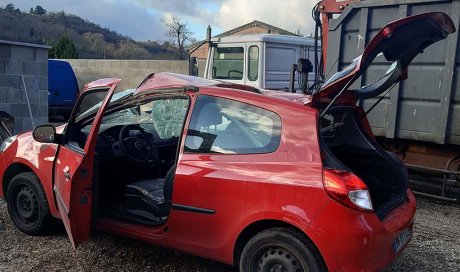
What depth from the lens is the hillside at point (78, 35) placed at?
112 ft

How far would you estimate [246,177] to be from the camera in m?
→ 3.12

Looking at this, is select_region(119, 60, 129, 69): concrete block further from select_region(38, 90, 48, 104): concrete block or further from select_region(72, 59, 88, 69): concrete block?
select_region(38, 90, 48, 104): concrete block

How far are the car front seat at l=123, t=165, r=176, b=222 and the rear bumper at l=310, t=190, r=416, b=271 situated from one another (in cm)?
129

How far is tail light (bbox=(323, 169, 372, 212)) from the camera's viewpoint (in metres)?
2.81

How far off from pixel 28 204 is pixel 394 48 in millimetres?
3572

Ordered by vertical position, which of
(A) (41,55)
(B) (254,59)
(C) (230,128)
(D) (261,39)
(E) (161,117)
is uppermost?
(D) (261,39)

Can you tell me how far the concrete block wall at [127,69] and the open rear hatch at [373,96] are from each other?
9.33m

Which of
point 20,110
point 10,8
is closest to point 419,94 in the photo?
point 20,110

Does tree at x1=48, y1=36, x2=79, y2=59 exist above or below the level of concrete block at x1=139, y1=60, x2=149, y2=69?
above

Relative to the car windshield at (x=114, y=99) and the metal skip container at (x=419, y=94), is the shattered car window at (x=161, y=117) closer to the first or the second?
the car windshield at (x=114, y=99)

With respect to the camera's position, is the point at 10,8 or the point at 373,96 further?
the point at 10,8

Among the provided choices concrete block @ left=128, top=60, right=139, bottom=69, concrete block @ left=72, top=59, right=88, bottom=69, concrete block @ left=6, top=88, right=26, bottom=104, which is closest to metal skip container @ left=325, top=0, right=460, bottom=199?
concrete block @ left=6, top=88, right=26, bottom=104

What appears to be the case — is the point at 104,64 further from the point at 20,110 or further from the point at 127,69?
the point at 20,110

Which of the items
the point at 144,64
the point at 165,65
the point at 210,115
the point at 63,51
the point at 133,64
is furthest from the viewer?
the point at 63,51
